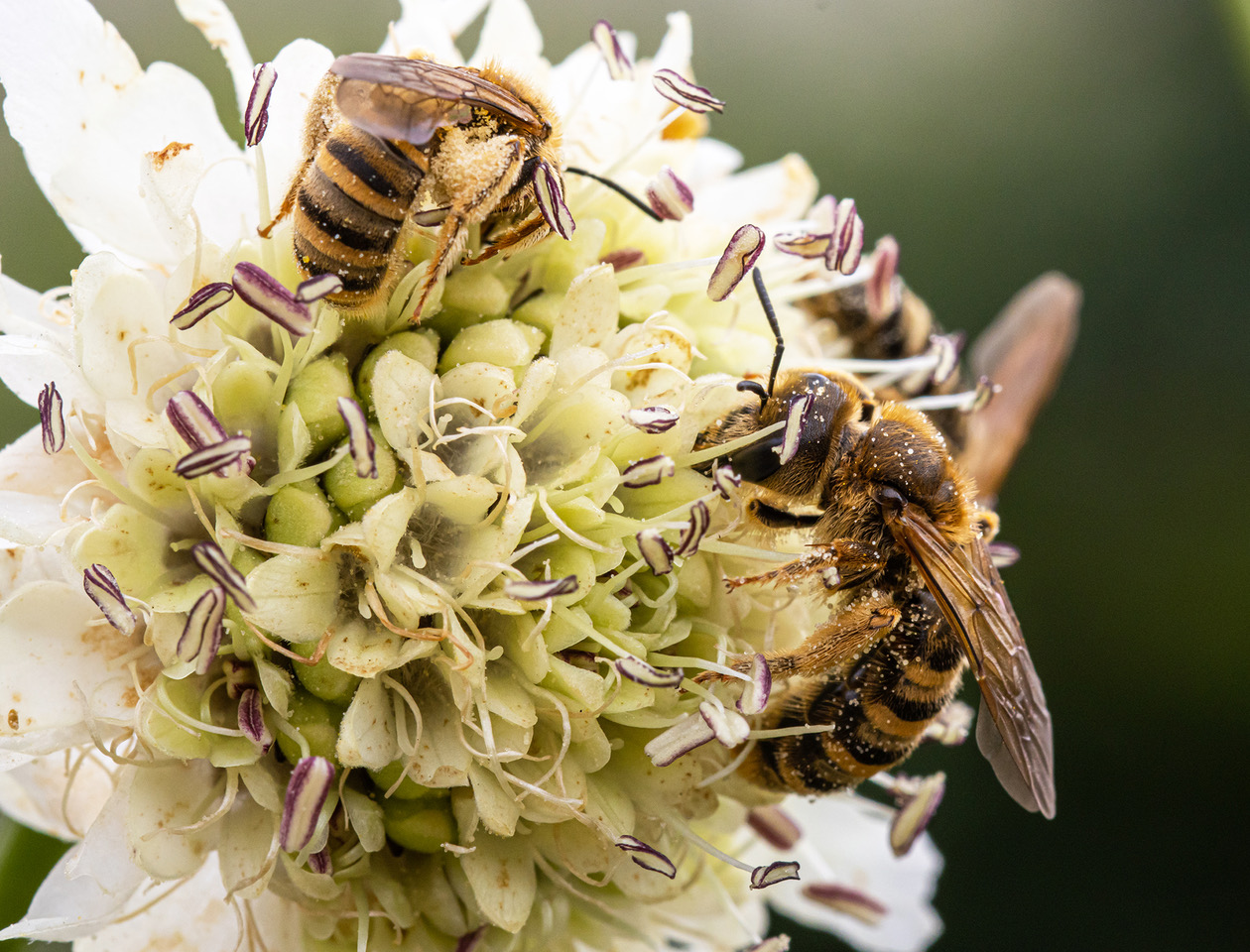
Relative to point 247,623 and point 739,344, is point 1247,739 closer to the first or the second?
point 739,344

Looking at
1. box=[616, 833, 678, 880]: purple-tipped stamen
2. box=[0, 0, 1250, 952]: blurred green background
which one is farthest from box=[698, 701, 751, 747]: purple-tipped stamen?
box=[0, 0, 1250, 952]: blurred green background

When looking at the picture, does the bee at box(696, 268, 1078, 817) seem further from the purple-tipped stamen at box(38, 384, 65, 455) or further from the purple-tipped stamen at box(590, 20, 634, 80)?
the purple-tipped stamen at box(38, 384, 65, 455)

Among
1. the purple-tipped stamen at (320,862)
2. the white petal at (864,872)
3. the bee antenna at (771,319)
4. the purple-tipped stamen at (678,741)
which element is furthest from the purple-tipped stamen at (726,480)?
the white petal at (864,872)

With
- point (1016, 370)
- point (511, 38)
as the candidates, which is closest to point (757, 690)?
point (511, 38)

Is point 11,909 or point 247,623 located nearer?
point 247,623

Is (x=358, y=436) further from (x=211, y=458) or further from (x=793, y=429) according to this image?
(x=793, y=429)

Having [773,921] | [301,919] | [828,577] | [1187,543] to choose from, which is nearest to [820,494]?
[828,577]

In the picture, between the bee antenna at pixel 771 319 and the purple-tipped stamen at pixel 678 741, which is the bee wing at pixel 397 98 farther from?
the purple-tipped stamen at pixel 678 741
